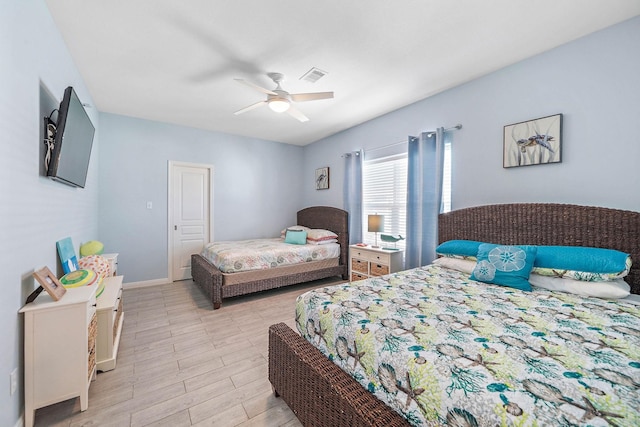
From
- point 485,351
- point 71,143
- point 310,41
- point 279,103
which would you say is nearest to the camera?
point 485,351

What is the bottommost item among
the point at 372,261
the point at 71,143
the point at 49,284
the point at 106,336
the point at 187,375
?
the point at 187,375

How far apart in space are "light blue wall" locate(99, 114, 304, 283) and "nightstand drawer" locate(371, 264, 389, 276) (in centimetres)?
267

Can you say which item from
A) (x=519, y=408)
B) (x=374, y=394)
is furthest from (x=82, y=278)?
(x=519, y=408)

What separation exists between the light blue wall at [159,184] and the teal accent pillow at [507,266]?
13.8ft

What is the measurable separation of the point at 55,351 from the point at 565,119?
4211mm

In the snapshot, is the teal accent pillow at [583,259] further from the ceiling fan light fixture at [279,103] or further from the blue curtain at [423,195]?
the ceiling fan light fixture at [279,103]

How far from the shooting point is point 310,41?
2193 millimetres

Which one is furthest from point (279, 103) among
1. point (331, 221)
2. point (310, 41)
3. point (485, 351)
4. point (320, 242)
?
point (485, 351)

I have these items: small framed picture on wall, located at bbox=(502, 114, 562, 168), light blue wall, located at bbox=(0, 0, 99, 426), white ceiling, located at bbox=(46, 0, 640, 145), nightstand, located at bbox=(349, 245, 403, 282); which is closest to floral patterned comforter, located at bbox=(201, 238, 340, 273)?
nightstand, located at bbox=(349, 245, 403, 282)

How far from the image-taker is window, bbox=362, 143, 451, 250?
3.71 m

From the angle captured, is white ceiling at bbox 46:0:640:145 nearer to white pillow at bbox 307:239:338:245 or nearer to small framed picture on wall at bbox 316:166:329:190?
A: small framed picture on wall at bbox 316:166:329:190

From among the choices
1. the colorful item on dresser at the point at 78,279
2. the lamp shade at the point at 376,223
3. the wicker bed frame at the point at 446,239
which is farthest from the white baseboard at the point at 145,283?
the lamp shade at the point at 376,223

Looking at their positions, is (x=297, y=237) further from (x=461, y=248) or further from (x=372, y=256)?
(x=461, y=248)

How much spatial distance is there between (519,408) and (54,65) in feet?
11.4
